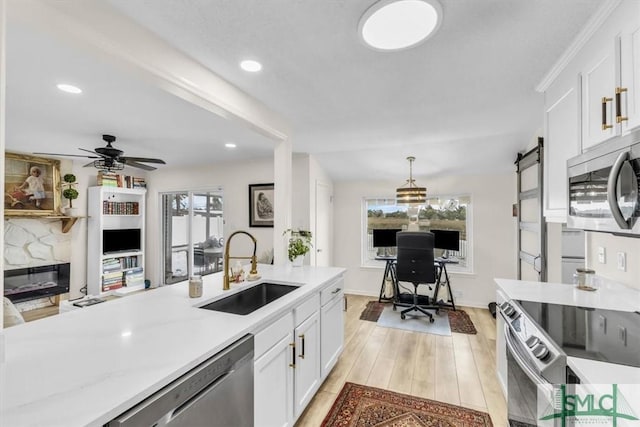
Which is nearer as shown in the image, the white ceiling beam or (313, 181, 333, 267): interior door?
the white ceiling beam

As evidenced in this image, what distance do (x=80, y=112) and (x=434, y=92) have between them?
3063 mm

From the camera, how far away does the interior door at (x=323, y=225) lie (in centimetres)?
441

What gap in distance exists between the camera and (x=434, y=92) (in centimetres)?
221

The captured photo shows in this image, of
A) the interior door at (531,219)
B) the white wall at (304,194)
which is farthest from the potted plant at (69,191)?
the interior door at (531,219)

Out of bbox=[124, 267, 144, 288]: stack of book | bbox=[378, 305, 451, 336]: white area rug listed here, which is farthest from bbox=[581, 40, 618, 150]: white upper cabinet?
bbox=[124, 267, 144, 288]: stack of book

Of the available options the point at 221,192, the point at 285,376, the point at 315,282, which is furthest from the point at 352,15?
the point at 221,192

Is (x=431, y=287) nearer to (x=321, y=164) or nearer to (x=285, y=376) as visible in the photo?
(x=321, y=164)

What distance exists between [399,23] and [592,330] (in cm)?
171

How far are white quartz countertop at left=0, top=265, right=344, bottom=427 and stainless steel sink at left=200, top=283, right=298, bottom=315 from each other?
201 millimetres

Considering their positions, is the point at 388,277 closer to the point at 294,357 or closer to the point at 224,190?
the point at 224,190

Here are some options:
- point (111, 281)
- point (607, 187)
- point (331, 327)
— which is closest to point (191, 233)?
point (111, 281)

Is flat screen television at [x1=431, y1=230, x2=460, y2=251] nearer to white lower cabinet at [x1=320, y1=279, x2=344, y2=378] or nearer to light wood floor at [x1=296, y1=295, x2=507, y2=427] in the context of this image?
light wood floor at [x1=296, y1=295, x2=507, y2=427]

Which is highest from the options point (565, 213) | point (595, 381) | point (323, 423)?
point (565, 213)

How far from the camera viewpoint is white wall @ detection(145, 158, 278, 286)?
4.54 m
